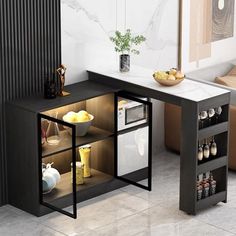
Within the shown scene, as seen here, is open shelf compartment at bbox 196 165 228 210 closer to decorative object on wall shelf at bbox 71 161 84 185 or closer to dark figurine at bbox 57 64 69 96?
decorative object on wall shelf at bbox 71 161 84 185

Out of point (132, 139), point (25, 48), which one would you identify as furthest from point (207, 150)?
point (25, 48)

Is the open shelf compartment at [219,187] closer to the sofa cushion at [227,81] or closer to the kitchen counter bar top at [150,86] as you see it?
the kitchen counter bar top at [150,86]

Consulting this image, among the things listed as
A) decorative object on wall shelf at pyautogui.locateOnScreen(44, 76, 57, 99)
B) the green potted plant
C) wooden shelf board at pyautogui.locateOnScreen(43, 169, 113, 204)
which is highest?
the green potted plant

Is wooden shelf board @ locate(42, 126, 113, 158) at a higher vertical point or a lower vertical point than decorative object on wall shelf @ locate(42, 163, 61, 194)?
higher

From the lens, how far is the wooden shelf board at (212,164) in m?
6.13

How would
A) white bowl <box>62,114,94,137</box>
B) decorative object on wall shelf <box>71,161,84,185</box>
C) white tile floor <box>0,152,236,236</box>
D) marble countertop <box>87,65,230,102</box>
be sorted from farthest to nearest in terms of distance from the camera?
1. decorative object on wall shelf <box>71,161,84,185</box>
2. white bowl <box>62,114,94,137</box>
3. marble countertop <box>87,65,230,102</box>
4. white tile floor <box>0,152,236,236</box>

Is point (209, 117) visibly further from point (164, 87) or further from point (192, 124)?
point (164, 87)

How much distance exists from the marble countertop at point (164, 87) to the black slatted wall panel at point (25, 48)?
46 cm

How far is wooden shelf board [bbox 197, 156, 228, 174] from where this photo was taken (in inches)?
241

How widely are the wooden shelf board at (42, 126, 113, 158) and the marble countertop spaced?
435mm

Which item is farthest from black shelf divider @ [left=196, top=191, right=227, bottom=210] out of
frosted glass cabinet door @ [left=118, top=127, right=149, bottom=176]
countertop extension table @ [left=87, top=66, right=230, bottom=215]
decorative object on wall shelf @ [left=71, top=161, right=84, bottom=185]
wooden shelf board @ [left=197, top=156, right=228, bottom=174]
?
decorative object on wall shelf @ [left=71, top=161, right=84, bottom=185]

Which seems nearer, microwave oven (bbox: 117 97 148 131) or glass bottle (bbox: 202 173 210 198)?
glass bottle (bbox: 202 173 210 198)

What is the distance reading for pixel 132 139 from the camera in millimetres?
6648

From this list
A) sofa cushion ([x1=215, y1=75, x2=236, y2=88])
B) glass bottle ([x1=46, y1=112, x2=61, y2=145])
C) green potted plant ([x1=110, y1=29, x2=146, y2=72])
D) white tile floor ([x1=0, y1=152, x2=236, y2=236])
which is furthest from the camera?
sofa cushion ([x1=215, y1=75, x2=236, y2=88])
